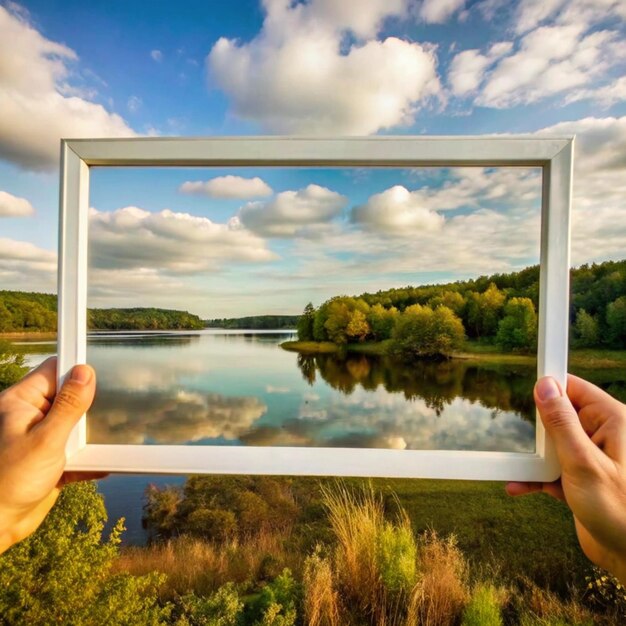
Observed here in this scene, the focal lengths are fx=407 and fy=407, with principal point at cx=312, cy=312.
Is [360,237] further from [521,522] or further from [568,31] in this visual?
[521,522]

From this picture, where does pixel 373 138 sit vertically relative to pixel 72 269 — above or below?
above

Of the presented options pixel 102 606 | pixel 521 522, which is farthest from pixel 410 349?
pixel 521 522

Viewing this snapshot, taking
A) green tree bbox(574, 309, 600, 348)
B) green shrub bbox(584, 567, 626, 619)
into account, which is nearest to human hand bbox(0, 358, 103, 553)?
green tree bbox(574, 309, 600, 348)

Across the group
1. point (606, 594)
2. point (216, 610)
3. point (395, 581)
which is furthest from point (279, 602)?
point (606, 594)

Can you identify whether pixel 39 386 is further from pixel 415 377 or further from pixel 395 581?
pixel 395 581

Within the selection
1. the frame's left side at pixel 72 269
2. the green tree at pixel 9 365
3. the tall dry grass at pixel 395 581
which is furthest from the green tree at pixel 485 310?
the green tree at pixel 9 365
